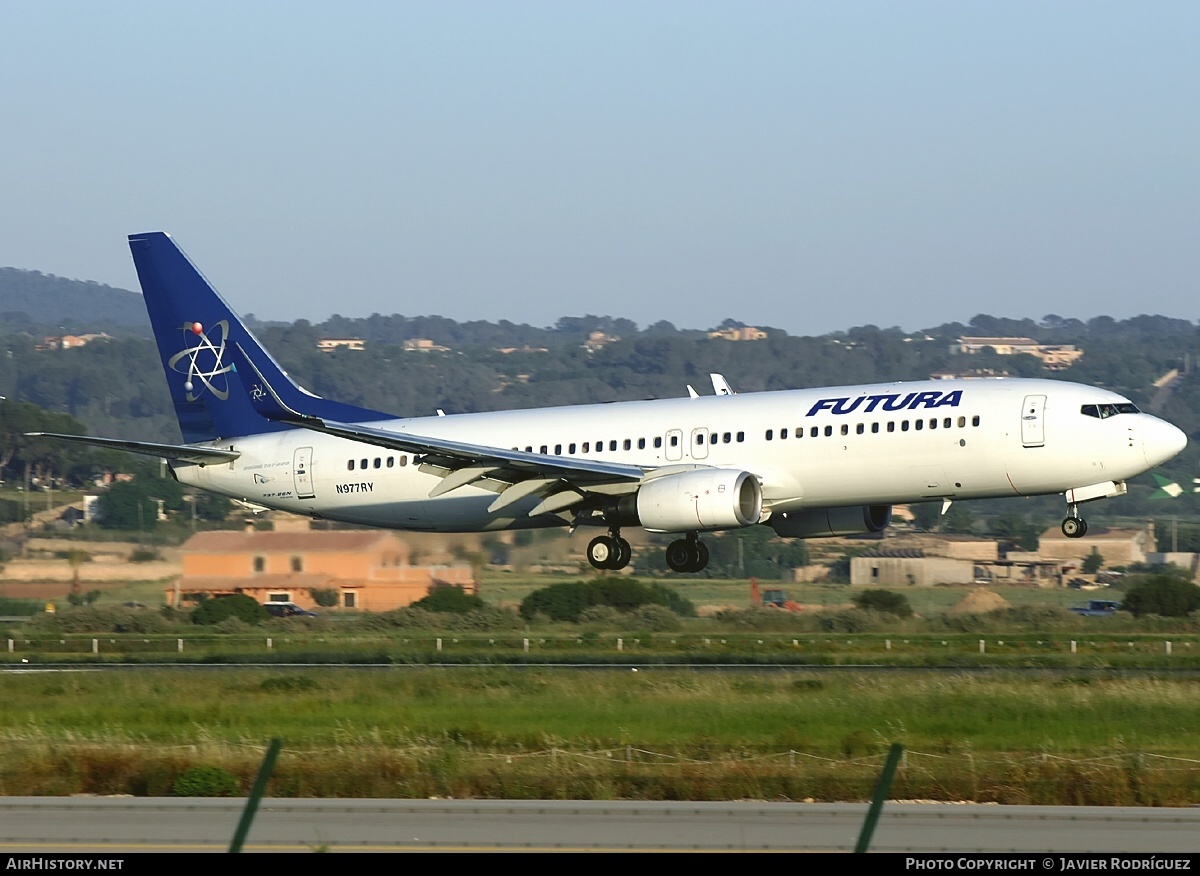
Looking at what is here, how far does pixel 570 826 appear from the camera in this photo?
57.4 ft

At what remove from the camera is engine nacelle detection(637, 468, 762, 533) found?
122 ft

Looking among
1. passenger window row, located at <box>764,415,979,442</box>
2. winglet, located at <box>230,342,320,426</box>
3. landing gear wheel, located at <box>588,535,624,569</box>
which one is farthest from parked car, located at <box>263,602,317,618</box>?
passenger window row, located at <box>764,415,979,442</box>

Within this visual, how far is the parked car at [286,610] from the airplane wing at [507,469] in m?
12.0

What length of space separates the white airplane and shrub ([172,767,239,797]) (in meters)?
15.2

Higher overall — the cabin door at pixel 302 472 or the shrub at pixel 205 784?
the cabin door at pixel 302 472

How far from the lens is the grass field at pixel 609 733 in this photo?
21.0 meters

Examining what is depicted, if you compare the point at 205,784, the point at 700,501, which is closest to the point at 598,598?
the point at 700,501

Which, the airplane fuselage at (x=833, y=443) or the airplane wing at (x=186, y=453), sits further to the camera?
the airplane wing at (x=186, y=453)

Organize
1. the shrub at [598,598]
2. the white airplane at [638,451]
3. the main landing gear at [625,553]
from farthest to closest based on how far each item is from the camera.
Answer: the shrub at [598,598] → the main landing gear at [625,553] → the white airplane at [638,451]

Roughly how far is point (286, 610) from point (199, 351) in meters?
9.85

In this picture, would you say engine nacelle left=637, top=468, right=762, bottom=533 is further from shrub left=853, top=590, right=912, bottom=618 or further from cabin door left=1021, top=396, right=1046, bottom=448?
shrub left=853, top=590, right=912, bottom=618

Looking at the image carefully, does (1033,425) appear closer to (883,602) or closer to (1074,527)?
(1074,527)

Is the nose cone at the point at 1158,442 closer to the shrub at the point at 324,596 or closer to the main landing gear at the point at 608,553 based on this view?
the main landing gear at the point at 608,553

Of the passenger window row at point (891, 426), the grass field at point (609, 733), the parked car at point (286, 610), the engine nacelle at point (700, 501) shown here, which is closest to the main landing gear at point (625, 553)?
the engine nacelle at point (700, 501)
